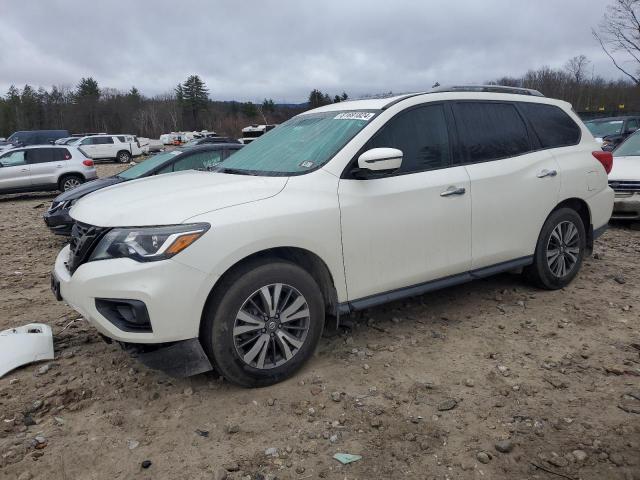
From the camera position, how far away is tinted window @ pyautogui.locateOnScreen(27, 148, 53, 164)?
580 inches

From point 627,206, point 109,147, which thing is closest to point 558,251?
point 627,206

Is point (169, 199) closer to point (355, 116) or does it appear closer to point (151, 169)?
point (355, 116)

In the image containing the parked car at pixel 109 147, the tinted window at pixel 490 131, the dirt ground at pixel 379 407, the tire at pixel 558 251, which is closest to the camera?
the dirt ground at pixel 379 407

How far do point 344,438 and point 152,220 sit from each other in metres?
1.59

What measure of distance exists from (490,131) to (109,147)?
30.0 metres

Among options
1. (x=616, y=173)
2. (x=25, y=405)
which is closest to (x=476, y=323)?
(x=25, y=405)

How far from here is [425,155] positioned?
151 inches

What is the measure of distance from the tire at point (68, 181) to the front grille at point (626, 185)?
1363cm

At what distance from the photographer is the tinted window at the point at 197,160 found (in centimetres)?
805

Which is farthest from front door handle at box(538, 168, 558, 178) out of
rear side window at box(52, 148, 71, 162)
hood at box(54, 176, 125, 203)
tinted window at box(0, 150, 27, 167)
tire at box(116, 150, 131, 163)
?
tire at box(116, 150, 131, 163)

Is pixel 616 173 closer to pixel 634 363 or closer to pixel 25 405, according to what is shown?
pixel 634 363

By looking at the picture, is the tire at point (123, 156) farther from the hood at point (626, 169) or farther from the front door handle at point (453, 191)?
the front door handle at point (453, 191)

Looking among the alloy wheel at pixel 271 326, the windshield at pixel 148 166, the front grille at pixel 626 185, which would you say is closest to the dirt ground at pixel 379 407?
the alloy wheel at pixel 271 326

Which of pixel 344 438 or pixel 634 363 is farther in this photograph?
pixel 634 363
